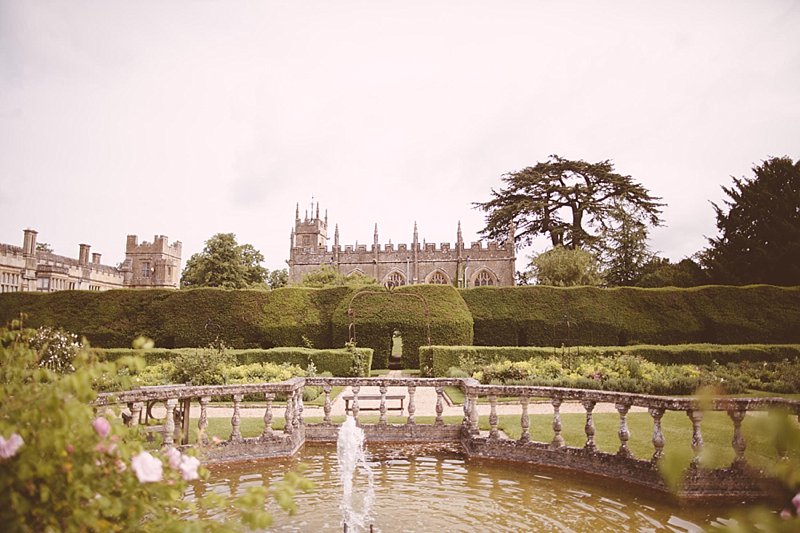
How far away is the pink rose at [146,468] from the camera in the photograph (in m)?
1.85

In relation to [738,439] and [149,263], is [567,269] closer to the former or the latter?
[738,439]

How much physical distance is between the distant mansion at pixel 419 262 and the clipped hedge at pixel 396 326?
20773 millimetres

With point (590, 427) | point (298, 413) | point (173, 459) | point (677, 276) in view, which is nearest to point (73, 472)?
point (173, 459)

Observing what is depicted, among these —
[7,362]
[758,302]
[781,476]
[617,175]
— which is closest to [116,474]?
[7,362]

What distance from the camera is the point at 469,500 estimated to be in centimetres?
605

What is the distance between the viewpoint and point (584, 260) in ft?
102

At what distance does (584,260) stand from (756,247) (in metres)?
8.44

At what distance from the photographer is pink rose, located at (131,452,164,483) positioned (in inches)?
72.7

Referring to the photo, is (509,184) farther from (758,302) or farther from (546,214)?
(758,302)

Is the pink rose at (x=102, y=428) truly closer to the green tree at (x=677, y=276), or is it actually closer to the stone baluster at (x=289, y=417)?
the stone baluster at (x=289, y=417)

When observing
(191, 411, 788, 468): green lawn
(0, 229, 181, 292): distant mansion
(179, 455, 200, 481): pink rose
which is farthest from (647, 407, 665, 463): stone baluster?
(0, 229, 181, 292): distant mansion

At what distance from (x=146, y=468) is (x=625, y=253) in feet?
119

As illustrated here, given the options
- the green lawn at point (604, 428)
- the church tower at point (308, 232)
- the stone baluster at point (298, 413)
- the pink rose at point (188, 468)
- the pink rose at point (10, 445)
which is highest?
the church tower at point (308, 232)

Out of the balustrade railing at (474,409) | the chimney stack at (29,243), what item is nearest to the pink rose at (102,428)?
the balustrade railing at (474,409)
